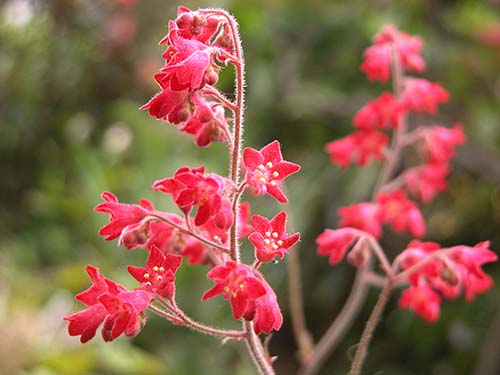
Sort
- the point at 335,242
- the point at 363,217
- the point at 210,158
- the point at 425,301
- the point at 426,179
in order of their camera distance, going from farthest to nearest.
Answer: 1. the point at 210,158
2. the point at 426,179
3. the point at 363,217
4. the point at 425,301
5. the point at 335,242

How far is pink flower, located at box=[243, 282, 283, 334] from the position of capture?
67 centimetres

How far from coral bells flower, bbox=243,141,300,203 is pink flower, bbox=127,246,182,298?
0.42 ft

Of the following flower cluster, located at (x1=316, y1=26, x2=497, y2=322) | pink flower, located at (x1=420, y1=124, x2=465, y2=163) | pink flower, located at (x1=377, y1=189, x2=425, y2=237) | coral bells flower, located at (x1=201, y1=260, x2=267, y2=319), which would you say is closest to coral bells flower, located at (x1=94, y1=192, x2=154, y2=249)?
coral bells flower, located at (x1=201, y1=260, x2=267, y2=319)

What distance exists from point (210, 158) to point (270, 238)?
6.70ft

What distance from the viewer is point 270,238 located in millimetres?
724

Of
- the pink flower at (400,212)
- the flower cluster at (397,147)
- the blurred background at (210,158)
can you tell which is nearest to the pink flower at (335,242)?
the flower cluster at (397,147)

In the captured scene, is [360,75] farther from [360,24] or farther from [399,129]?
[399,129]

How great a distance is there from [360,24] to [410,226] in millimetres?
1764

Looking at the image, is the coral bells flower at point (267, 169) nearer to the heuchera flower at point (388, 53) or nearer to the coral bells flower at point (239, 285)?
the coral bells flower at point (239, 285)

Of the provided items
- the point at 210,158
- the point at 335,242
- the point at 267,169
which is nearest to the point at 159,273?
the point at 267,169

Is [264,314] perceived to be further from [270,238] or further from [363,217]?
[363,217]

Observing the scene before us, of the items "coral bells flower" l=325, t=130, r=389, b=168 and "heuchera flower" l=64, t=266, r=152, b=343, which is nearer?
"heuchera flower" l=64, t=266, r=152, b=343

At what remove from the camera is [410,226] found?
4.11ft

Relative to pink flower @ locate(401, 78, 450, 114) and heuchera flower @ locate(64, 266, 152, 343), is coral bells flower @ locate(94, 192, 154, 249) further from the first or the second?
pink flower @ locate(401, 78, 450, 114)
